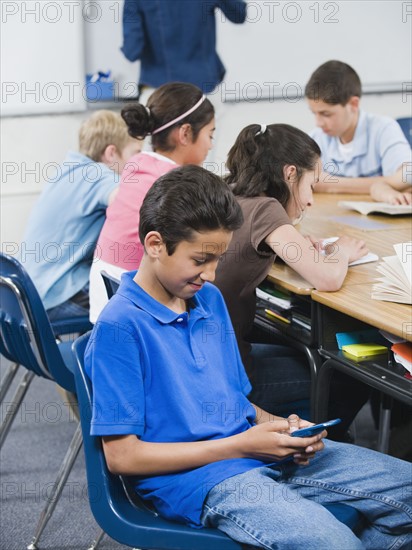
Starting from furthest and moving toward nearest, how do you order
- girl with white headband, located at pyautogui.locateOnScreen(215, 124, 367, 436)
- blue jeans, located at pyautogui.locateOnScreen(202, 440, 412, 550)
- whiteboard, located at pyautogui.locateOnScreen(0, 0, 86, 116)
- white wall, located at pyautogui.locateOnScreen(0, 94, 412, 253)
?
white wall, located at pyautogui.locateOnScreen(0, 94, 412, 253), whiteboard, located at pyautogui.locateOnScreen(0, 0, 86, 116), girl with white headband, located at pyautogui.locateOnScreen(215, 124, 367, 436), blue jeans, located at pyautogui.locateOnScreen(202, 440, 412, 550)

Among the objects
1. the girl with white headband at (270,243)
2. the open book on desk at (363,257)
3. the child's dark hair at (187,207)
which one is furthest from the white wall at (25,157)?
the child's dark hair at (187,207)

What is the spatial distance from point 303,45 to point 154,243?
389cm

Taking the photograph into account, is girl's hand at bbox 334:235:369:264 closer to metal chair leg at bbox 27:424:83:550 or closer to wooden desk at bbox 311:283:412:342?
wooden desk at bbox 311:283:412:342

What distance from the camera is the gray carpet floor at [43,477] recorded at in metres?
2.28

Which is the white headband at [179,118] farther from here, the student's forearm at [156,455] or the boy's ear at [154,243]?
the student's forearm at [156,455]

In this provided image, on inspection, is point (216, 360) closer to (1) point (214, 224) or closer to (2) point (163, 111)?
(1) point (214, 224)

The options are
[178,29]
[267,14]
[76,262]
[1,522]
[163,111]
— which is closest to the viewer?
[1,522]

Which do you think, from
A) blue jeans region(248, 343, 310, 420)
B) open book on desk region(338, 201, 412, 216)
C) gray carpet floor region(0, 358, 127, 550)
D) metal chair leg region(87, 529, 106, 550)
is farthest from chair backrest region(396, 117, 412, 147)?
metal chair leg region(87, 529, 106, 550)

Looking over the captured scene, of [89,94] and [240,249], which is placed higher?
[89,94]

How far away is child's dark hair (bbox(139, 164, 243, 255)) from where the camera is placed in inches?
60.0

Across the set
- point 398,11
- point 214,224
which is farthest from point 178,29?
point 214,224

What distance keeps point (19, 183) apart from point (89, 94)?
607mm

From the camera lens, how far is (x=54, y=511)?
95.1 inches

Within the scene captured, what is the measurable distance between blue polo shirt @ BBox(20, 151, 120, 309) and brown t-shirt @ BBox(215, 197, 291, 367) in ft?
2.40
